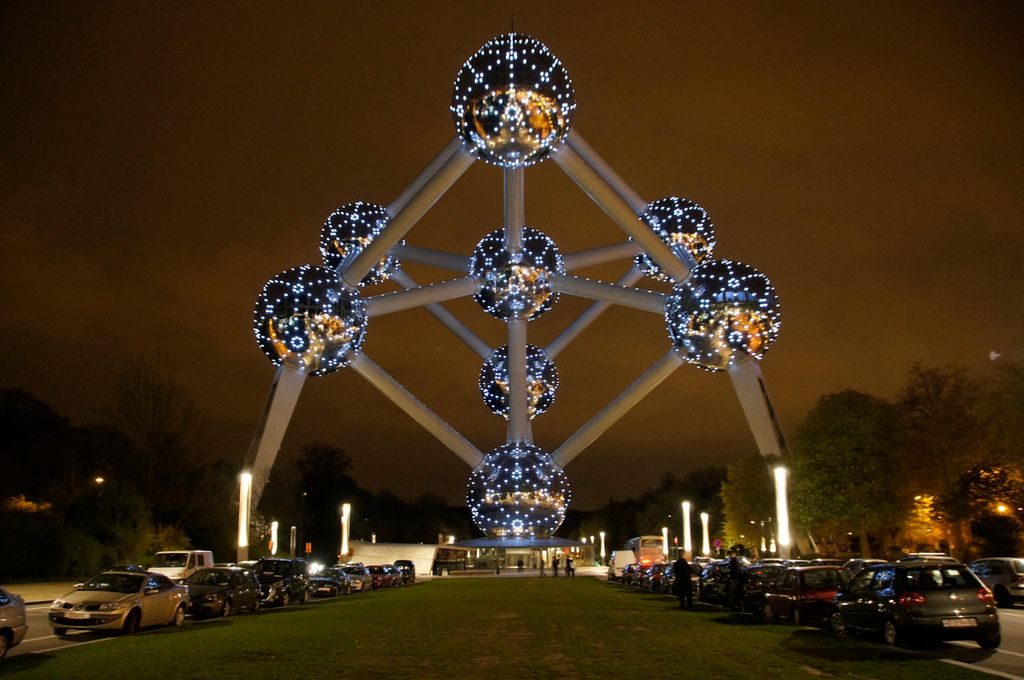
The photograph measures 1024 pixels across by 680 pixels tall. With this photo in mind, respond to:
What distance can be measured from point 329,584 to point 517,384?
32.8ft

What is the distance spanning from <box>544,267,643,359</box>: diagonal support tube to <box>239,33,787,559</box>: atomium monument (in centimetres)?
169

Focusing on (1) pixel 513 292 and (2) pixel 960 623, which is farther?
(1) pixel 513 292

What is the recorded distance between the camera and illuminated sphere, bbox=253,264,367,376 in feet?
103

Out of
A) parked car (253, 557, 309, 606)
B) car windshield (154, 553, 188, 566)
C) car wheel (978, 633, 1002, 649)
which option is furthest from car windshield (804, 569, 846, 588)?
car windshield (154, 553, 188, 566)

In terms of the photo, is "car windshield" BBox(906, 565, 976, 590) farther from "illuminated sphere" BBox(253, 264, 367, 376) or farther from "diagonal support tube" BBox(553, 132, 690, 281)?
"illuminated sphere" BBox(253, 264, 367, 376)

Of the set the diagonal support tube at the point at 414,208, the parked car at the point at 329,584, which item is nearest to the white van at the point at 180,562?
the parked car at the point at 329,584

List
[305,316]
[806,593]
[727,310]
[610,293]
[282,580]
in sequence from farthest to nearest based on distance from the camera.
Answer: [610,293] → [727,310] → [305,316] → [282,580] → [806,593]

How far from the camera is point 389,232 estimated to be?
33031 mm

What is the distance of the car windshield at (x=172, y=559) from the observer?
85.3ft

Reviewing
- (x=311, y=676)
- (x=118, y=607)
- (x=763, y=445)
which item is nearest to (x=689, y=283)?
(x=763, y=445)

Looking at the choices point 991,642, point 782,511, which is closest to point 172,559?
point 991,642

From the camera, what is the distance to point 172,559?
2627 centimetres

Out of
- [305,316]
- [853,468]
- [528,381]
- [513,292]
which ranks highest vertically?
[513,292]

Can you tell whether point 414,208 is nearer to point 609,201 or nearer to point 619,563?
point 609,201
